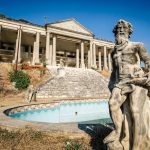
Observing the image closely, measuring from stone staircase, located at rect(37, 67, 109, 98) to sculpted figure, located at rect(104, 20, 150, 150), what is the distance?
1692 centimetres

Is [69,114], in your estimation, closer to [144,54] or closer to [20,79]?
[20,79]

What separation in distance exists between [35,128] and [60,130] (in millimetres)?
925

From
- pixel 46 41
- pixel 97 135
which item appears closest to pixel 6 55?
pixel 46 41

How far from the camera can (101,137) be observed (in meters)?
5.91

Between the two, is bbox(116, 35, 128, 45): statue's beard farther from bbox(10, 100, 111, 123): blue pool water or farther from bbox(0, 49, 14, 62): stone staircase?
bbox(0, 49, 14, 62): stone staircase

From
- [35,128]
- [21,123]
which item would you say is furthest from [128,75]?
[21,123]

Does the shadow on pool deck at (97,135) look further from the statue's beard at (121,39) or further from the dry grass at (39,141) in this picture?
the statue's beard at (121,39)

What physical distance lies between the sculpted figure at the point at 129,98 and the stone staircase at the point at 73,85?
16924 mm

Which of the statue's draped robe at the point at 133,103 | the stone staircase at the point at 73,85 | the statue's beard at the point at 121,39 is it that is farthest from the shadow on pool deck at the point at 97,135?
the stone staircase at the point at 73,85

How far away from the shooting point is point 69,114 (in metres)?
15.3

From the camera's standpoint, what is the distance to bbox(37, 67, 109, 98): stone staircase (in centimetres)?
2247

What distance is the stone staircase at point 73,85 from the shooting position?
22.5 metres

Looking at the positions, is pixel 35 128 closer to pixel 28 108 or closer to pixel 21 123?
pixel 21 123

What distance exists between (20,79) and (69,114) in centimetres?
1081
